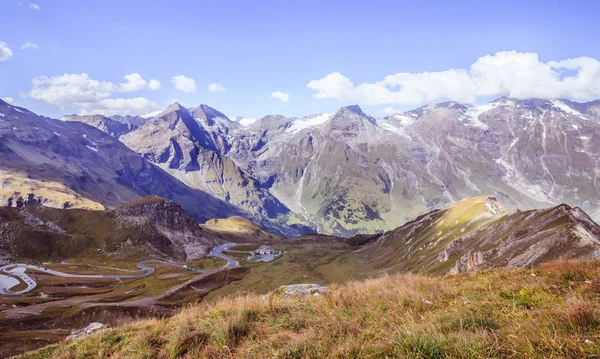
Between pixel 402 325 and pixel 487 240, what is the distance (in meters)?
85.9

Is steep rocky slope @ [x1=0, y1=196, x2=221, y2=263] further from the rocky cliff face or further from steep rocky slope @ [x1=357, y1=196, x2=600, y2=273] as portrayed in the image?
steep rocky slope @ [x1=357, y1=196, x2=600, y2=273]

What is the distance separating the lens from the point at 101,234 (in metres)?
152

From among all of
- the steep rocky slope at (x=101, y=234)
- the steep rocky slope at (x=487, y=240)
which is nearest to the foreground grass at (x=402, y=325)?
the steep rocky slope at (x=487, y=240)

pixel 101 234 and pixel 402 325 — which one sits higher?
pixel 402 325

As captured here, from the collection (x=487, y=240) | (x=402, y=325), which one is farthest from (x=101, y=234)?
(x=402, y=325)

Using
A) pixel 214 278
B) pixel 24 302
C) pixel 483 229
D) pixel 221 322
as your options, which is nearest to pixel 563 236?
pixel 483 229

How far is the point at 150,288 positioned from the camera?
3979 inches

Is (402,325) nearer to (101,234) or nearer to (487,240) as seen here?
(487,240)

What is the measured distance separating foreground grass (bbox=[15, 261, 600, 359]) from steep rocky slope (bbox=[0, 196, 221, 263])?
148361 millimetres

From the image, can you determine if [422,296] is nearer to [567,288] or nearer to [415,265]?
[567,288]

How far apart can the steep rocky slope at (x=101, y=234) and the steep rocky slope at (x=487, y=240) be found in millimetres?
94858

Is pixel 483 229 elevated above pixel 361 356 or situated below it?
below

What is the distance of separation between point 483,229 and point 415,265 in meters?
21.6

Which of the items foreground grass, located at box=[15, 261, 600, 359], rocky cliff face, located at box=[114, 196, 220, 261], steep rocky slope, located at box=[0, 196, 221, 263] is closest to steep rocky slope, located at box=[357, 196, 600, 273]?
foreground grass, located at box=[15, 261, 600, 359]
